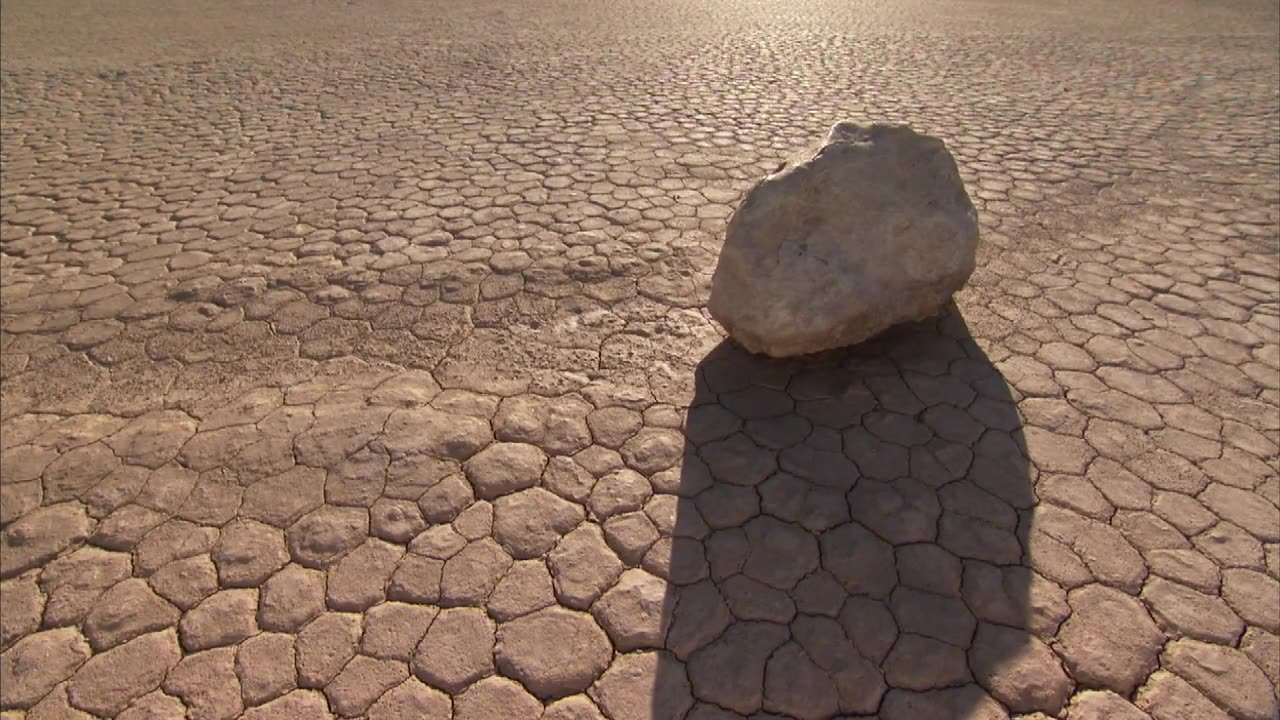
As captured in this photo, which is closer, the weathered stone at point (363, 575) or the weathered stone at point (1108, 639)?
the weathered stone at point (1108, 639)

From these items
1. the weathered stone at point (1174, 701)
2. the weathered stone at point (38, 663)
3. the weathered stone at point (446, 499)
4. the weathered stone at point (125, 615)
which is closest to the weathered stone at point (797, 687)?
the weathered stone at point (1174, 701)

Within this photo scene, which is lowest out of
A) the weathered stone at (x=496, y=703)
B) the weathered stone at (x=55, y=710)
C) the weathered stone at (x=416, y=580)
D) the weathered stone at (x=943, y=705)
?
the weathered stone at (x=55, y=710)

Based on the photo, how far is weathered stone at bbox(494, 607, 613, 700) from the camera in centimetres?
201

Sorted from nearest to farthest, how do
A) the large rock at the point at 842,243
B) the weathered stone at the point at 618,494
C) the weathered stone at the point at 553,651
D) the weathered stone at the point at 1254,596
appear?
1. the weathered stone at the point at 553,651
2. the weathered stone at the point at 1254,596
3. the weathered stone at the point at 618,494
4. the large rock at the point at 842,243

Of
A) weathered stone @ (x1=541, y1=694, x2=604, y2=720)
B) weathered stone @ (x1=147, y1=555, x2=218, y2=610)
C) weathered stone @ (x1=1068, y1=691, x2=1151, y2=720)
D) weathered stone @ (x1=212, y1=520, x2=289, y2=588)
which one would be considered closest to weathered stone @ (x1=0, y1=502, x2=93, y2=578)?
weathered stone @ (x1=147, y1=555, x2=218, y2=610)

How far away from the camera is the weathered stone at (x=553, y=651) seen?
2008 mm

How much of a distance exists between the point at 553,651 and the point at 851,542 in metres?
1.00

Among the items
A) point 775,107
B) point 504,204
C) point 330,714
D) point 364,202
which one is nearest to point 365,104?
point 364,202

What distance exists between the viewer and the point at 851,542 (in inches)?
92.7

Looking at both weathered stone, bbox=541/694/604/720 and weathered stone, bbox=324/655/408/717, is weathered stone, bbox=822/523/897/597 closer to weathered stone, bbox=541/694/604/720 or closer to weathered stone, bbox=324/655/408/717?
weathered stone, bbox=541/694/604/720

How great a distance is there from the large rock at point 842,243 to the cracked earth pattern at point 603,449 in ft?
0.86

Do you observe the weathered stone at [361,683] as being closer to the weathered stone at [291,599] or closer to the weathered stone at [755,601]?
the weathered stone at [291,599]

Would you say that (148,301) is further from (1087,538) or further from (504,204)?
(1087,538)

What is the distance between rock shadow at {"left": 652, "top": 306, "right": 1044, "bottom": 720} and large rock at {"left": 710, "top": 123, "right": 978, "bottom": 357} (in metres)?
0.26
